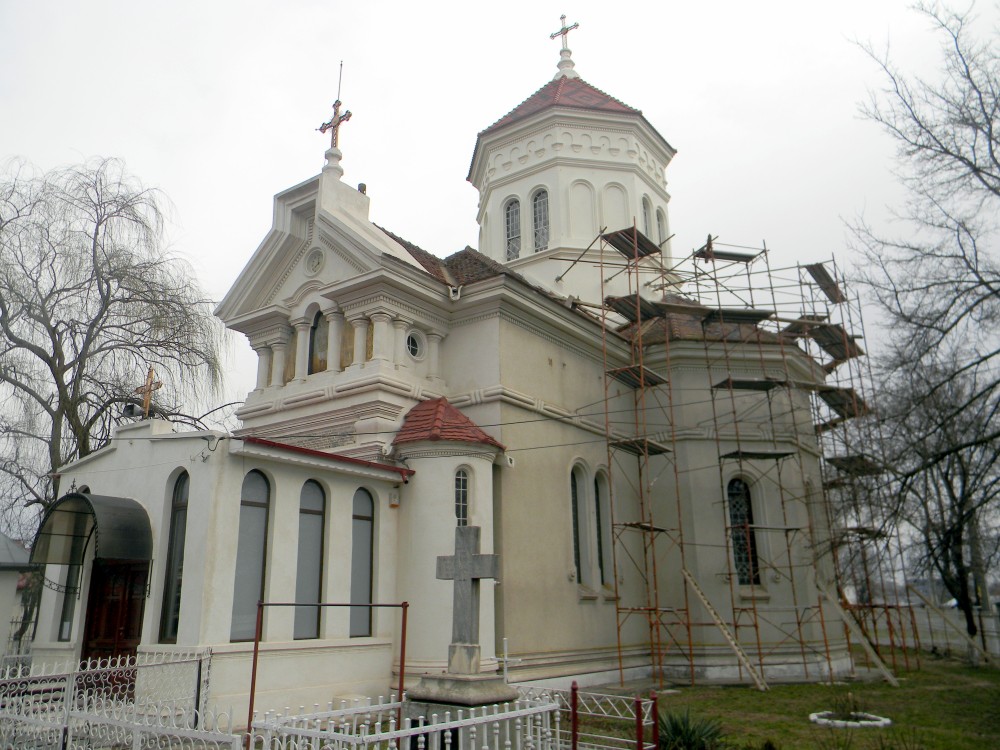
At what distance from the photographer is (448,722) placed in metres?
7.79

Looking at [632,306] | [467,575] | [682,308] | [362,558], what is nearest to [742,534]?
[682,308]

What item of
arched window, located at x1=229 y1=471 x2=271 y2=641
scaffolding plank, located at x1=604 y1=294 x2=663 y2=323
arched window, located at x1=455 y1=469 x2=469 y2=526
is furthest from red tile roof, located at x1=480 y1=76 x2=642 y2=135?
arched window, located at x1=229 y1=471 x2=271 y2=641

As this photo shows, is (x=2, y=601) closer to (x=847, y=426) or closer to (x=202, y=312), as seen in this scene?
(x=202, y=312)

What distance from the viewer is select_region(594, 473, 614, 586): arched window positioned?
1989 centimetres

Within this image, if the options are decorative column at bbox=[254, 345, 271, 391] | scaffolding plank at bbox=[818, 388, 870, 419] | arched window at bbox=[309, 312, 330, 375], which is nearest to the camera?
arched window at bbox=[309, 312, 330, 375]

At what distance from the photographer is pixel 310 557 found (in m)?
14.2

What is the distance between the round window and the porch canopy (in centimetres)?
679

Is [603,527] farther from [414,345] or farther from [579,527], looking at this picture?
[414,345]

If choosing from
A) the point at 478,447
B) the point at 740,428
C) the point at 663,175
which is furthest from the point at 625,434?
the point at 663,175

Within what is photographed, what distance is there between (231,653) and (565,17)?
25537mm

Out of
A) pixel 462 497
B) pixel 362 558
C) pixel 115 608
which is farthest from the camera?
pixel 462 497

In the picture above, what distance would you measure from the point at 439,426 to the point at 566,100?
48.5 ft

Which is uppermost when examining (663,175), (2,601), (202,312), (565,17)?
(565,17)

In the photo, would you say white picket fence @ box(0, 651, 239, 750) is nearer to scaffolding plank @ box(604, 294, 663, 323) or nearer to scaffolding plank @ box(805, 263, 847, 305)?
scaffolding plank @ box(604, 294, 663, 323)
